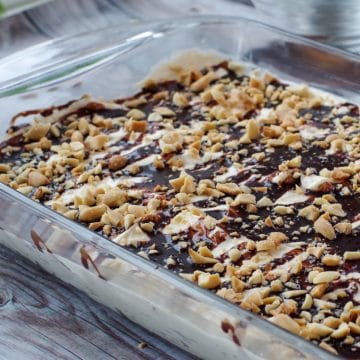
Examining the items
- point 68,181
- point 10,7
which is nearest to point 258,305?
point 68,181

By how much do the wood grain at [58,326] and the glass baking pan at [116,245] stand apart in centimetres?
3

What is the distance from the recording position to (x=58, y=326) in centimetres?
125

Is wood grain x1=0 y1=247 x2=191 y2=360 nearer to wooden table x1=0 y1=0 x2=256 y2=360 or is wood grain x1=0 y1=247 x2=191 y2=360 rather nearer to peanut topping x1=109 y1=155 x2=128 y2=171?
wooden table x1=0 y1=0 x2=256 y2=360

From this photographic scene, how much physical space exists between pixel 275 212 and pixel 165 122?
1.15 feet

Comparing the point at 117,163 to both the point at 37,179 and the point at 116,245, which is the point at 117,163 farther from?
the point at 116,245

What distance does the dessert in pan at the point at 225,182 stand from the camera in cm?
121

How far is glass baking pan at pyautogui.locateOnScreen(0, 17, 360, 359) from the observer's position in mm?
1060

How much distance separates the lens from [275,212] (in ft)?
4.46

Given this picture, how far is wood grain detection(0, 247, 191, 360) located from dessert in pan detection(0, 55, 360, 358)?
99 millimetres

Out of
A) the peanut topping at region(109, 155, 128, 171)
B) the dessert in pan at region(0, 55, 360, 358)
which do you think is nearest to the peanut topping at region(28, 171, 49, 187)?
the dessert in pan at region(0, 55, 360, 358)

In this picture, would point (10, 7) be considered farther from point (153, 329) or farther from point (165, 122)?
point (153, 329)

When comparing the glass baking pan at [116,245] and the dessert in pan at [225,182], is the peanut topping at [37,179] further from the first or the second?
the glass baking pan at [116,245]

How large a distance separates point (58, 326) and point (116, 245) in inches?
7.1

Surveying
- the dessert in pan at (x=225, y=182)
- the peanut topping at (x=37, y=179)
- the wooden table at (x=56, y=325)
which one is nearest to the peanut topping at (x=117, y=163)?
the dessert in pan at (x=225, y=182)
